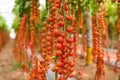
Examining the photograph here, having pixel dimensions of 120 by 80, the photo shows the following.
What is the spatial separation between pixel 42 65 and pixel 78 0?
4.30m

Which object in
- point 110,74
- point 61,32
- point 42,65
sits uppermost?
point 61,32

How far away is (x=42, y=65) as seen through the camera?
12.7 ft

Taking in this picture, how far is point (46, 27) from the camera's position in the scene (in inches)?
173

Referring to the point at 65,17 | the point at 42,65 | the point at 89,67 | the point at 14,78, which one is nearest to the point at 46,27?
the point at 42,65

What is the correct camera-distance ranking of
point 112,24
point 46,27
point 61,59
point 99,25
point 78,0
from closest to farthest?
point 61,59 < point 46,27 < point 99,25 < point 78,0 < point 112,24

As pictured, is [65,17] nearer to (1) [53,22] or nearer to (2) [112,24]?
(1) [53,22]

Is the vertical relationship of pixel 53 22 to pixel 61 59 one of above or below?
above

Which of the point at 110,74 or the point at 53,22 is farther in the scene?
the point at 110,74

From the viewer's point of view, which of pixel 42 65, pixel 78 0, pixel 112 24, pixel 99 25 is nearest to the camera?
pixel 42 65

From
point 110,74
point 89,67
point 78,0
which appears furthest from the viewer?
point 89,67

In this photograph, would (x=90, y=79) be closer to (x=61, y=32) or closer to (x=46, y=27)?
(x=46, y=27)

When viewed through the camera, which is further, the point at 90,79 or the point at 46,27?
the point at 90,79

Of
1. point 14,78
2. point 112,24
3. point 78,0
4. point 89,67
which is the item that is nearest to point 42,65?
point 78,0

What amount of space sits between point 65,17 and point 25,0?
5.10 meters
